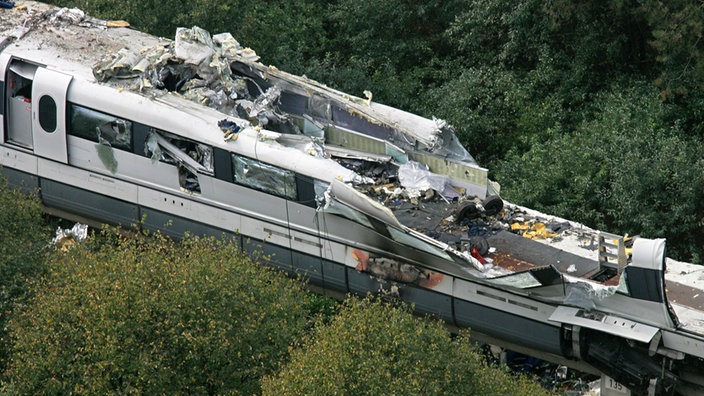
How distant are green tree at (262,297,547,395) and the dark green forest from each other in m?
6.16

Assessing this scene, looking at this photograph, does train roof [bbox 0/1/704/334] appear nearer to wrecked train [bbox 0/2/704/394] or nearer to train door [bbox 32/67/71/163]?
wrecked train [bbox 0/2/704/394]

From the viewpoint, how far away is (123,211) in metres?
19.1

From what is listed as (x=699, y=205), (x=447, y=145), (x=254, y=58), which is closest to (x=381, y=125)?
(x=447, y=145)

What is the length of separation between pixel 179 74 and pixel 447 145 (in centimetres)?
466

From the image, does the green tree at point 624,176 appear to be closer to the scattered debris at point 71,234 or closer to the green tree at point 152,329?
the green tree at point 152,329

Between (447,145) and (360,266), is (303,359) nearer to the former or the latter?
(360,266)

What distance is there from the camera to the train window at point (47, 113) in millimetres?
18828

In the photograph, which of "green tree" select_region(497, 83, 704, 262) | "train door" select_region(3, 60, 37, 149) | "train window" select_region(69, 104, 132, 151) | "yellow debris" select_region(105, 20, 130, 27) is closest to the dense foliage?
"train window" select_region(69, 104, 132, 151)

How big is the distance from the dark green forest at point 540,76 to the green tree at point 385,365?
6.16 m

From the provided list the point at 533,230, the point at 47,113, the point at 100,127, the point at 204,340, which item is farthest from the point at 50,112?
the point at 533,230

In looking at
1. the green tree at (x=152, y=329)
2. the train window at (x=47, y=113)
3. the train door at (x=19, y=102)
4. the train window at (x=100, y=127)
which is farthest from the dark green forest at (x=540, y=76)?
the green tree at (x=152, y=329)

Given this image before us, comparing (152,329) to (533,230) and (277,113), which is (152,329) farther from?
(533,230)

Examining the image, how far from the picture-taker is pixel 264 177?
17.8m

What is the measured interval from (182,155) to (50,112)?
2.44 metres
